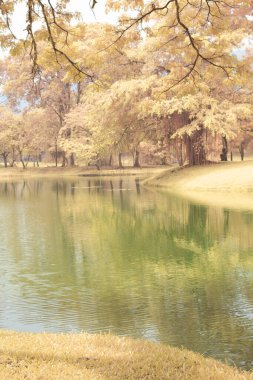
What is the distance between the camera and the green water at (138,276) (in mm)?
8727

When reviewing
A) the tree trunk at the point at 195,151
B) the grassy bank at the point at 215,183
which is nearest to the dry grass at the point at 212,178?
the grassy bank at the point at 215,183

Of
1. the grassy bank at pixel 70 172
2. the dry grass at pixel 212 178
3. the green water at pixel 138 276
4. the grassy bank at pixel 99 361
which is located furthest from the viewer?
the grassy bank at pixel 70 172

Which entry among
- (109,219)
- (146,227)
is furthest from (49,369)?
(109,219)

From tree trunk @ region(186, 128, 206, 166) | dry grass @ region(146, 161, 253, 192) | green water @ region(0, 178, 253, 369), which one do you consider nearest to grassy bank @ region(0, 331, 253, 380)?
green water @ region(0, 178, 253, 369)

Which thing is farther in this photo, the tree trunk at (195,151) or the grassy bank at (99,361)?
the tree trunk at (195,151)

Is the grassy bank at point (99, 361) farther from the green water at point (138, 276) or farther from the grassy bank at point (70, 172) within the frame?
the grassy bank at point (70, 172)

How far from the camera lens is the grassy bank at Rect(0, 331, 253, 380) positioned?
237 inches

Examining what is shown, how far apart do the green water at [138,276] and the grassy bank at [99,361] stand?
3.07 feet

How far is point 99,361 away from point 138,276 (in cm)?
604

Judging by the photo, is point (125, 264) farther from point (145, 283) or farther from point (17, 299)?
point (17, 299)

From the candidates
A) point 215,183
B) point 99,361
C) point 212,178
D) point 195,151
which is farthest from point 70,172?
point 99,361

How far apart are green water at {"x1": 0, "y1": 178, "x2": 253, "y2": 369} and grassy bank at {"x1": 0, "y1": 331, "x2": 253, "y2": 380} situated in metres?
0.93

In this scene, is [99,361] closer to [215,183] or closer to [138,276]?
[138,276]

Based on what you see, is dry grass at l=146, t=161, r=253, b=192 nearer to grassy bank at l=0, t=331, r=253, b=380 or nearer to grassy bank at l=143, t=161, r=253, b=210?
grassy bank at l=143, t=161, r=253, b=210
